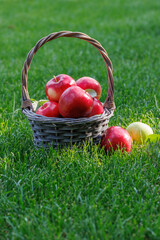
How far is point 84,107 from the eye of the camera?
212 cm

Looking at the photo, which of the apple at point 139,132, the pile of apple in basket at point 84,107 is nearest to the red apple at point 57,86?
the pile of apple in basket at point 84,107

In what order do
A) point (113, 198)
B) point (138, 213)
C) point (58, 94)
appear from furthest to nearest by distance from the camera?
point (58, 94), point (113, 198), point (138, 213)

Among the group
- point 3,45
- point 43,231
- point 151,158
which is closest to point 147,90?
point 151,158

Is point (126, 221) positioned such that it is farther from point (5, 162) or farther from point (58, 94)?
point (58, 94)

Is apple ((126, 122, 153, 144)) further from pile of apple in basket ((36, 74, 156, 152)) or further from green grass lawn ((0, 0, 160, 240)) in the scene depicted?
green grass lawn ((0, 0, 160, 240))

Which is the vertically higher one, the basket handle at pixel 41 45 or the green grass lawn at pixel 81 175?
the basket handle at pixel 41 45

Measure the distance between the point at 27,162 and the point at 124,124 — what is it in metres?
0.94

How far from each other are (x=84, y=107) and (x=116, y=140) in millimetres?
327

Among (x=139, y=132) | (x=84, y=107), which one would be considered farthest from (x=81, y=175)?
(x=139, y=132)

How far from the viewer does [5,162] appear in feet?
6.81

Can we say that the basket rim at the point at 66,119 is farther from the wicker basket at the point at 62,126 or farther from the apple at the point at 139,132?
→ the apple at the point at 139,132

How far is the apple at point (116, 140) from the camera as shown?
218 cm

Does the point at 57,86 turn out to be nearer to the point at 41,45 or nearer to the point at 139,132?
the point at 41,45

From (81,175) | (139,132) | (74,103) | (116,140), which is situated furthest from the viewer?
(139,132)
